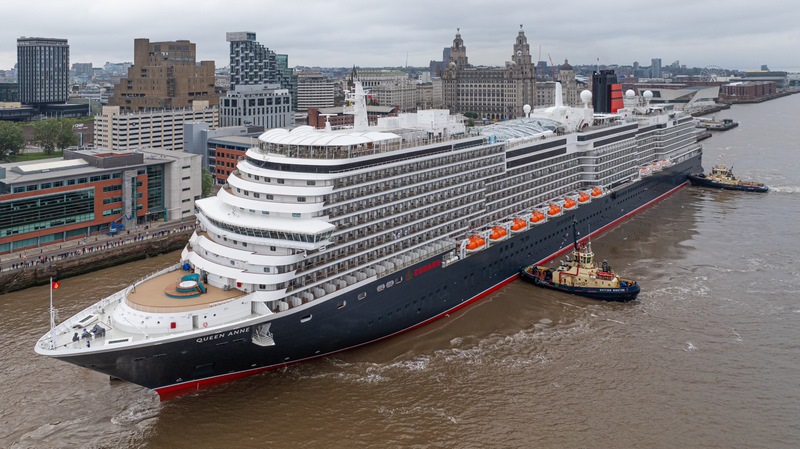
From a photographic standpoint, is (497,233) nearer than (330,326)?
No

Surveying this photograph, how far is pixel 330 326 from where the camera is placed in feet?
85.5

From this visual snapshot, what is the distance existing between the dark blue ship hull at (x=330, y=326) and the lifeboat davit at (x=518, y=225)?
0.36m

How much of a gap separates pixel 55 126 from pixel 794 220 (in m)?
74.4

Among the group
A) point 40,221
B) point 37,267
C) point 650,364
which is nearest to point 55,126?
point 40,221

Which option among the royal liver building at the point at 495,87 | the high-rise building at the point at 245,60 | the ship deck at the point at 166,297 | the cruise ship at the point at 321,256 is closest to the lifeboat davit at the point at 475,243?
the cruise ship at the point at 321,256

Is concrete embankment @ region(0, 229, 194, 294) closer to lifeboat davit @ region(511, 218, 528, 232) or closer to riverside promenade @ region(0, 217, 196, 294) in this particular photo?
riverside promenade @ region(0, 217, 196, 294)

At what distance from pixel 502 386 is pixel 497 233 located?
11.5 m

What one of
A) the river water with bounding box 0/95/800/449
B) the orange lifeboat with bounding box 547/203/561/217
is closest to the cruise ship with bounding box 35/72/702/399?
the river water with bounding box 0/95/800/449

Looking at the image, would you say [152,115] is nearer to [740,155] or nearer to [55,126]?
[55,126]

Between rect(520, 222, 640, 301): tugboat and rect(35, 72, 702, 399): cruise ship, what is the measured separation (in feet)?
5.06

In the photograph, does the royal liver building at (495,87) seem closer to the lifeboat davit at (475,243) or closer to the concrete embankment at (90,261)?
the concrete embankment at (90,261)

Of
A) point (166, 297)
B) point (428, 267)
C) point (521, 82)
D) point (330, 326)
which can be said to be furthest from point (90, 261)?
point (521, 82)

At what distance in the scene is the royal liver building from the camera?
14900 centimetres

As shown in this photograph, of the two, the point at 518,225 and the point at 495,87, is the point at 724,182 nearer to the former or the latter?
the point at 518,225
